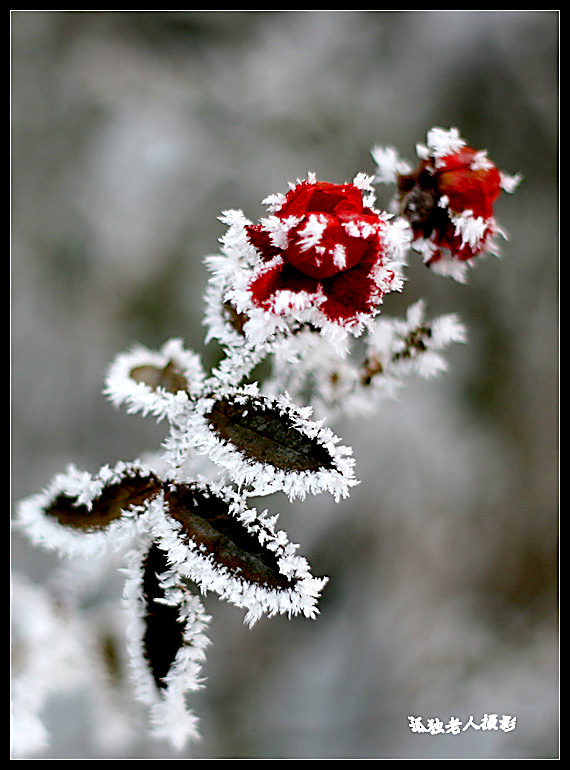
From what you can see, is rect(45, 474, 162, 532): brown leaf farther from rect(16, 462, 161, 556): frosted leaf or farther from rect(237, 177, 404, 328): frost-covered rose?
rect(237, 177, 404, 328): frost-covered rose

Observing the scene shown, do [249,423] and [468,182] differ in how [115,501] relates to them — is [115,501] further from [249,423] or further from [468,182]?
[468,182]

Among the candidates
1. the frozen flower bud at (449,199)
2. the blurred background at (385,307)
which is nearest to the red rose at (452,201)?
the frozen flower bud at (449,199)

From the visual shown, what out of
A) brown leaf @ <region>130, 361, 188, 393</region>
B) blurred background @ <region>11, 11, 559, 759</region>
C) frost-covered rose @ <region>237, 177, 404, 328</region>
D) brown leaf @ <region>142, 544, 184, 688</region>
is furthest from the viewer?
blurred background @ <region>11, 11, 559, 759</region>

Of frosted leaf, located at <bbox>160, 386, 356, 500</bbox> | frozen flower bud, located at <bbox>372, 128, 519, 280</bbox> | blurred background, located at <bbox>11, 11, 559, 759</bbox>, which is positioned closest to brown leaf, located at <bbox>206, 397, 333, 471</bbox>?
frosted leaf, located at <bbox>160, 386, 356, 500</bbox>

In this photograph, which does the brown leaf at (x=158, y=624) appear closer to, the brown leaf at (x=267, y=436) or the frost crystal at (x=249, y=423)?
the frost crystal at (x=249, y=423)
